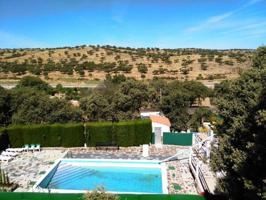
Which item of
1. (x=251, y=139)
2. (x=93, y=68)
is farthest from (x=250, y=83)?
(x=93, y=68)

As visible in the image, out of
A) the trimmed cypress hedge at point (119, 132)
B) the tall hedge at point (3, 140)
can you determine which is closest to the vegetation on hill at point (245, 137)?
the trimmed cypress hedge at point (119, 132)

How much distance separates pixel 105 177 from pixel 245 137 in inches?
494

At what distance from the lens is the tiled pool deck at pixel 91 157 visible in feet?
69.5

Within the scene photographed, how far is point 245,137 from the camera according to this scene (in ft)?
46.1

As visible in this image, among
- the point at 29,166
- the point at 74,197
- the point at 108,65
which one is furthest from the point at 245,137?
the point at 108,65

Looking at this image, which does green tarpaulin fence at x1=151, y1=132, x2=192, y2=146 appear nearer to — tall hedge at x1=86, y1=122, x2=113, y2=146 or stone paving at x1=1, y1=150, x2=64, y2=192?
tall hedge at x1=86, y1=122, x2=113, y2=146

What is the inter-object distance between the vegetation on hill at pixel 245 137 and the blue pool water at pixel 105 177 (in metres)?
6.81

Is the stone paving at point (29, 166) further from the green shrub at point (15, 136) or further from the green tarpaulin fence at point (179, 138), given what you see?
the green tarpaulin fence at point (179, 138)

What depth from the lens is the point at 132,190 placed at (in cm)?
2173

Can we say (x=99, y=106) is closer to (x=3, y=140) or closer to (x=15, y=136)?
(x=15, y=136)

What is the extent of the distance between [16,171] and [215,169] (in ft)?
45.6

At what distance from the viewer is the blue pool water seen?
2205 centimetres

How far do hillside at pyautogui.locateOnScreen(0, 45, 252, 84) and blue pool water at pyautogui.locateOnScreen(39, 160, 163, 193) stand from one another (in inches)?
1851

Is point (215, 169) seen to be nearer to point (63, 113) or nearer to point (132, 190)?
point (132, 190)
